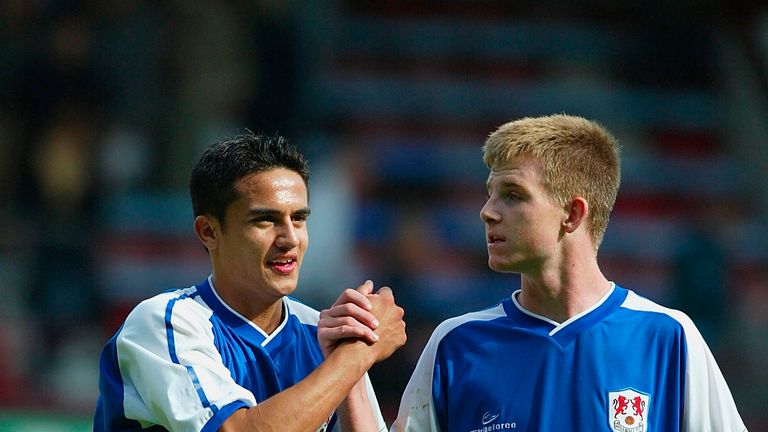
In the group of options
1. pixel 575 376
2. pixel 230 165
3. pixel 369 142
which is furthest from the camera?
pixel 369 142

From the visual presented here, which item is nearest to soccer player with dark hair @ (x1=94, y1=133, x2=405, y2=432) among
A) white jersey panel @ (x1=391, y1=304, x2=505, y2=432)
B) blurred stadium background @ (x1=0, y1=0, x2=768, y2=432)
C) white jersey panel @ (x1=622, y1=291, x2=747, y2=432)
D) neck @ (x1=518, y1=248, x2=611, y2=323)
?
white jersey panel @ (x1=391, y1=304, x2=505, y2=432)

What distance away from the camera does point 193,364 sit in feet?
14.0

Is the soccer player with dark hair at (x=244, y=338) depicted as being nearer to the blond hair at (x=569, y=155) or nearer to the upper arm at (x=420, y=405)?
the upper arm at (x=420, y=405)

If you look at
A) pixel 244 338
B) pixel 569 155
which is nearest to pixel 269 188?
pixel 244 338

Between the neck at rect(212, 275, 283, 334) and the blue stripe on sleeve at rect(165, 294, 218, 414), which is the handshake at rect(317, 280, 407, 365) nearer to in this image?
the neck at rect(212, 275, 283, 334)

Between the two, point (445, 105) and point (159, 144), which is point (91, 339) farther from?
point (445, 105)

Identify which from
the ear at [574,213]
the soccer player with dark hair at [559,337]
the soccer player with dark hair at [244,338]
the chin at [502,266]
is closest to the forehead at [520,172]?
the soccer player with dark hair at [559,337]

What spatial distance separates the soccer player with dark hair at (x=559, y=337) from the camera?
4.28 metres

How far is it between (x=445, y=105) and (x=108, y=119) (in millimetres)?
3650

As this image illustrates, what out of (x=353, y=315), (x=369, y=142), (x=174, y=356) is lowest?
(x=174, y=356)

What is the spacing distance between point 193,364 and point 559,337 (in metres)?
1.24

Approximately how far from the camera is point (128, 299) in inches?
436

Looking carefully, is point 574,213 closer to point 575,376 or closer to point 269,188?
point 575,376

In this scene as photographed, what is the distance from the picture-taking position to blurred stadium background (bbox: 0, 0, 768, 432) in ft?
34.0
